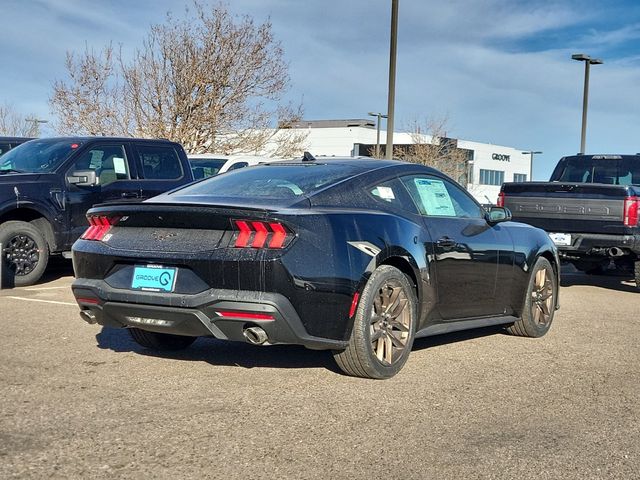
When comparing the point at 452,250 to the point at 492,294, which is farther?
the point at 492,294

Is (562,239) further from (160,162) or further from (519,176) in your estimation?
(519,176)

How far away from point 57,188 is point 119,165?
100 cm

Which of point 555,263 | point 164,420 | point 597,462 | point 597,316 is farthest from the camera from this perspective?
point 597,316

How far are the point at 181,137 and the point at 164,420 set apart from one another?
21.9 m

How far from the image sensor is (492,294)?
6492 mm

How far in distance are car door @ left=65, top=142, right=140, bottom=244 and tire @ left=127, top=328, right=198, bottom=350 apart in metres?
4.40

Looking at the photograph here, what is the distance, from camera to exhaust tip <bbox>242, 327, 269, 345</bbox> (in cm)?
464

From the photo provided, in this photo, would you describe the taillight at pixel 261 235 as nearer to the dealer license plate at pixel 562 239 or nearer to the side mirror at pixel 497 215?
the side mirror at pixel 497 215

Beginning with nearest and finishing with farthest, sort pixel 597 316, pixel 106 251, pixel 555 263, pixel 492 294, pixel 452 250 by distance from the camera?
pixel 106 251 < pixel 452 250 < pixel 492 294 < pixel 555 263 < pixel 597 316

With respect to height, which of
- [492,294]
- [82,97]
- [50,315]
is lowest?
[50,315]

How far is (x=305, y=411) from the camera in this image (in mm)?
4473

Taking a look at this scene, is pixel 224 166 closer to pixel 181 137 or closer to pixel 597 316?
pixel 597 316

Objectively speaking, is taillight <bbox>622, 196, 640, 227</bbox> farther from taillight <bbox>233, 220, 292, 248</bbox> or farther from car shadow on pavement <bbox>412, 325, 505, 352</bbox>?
taillight <bbox>233, 220, 292, 248</bbox>

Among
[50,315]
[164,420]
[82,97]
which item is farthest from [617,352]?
[82,97]
